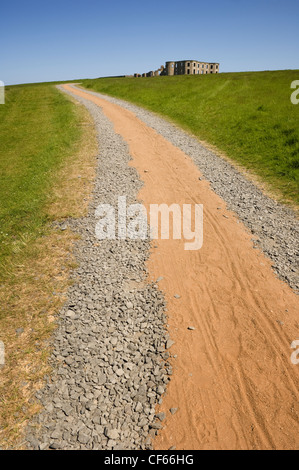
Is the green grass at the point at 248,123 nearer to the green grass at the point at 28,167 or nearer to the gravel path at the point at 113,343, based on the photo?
the gravel path at the point at 113,343

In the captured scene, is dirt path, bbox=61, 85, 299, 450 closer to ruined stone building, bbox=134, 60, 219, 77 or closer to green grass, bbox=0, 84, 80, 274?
green grass, bbox=0, 84, 80, 274

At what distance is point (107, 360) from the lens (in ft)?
18.6

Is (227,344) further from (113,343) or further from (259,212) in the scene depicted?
(259,212)

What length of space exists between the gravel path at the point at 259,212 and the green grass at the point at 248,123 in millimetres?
1274

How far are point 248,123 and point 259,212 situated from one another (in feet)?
49.3

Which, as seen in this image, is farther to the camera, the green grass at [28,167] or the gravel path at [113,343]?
the green grass at [28,167]

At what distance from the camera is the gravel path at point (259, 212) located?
8.43m

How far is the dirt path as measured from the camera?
468 centimetres

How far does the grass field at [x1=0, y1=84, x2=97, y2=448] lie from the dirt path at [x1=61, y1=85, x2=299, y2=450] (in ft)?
9.17

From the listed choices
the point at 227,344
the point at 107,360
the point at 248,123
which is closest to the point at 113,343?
the point at 107,360

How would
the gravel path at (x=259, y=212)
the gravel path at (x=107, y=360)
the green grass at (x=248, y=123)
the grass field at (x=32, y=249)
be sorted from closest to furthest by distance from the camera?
the gravel path at (x=107, y=360) → the grass field at (x=32, y=249) → the gravel path at (x=259, y=212) → the green grass at (x=248, y=123)

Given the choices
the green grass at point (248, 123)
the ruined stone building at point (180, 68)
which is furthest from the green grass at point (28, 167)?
the ruined stone building at point (180, 68)

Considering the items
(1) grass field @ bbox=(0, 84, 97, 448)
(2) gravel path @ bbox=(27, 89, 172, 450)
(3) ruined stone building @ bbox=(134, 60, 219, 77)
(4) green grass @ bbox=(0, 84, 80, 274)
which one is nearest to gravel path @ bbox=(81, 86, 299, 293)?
(2) gravel path @ bbox=(27, 89, 172, 450)

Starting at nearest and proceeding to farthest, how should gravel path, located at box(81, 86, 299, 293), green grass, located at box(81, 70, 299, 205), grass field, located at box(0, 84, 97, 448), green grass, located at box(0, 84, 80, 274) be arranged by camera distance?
1. grass field, located at box(0, 84, 97, 448)
2. gravel path, located at box(81, 86, 299, 293)
3. green grass, located at box(0, 84, 80, 274)
4. green grass, located at box(81, 70, 299, 205)
